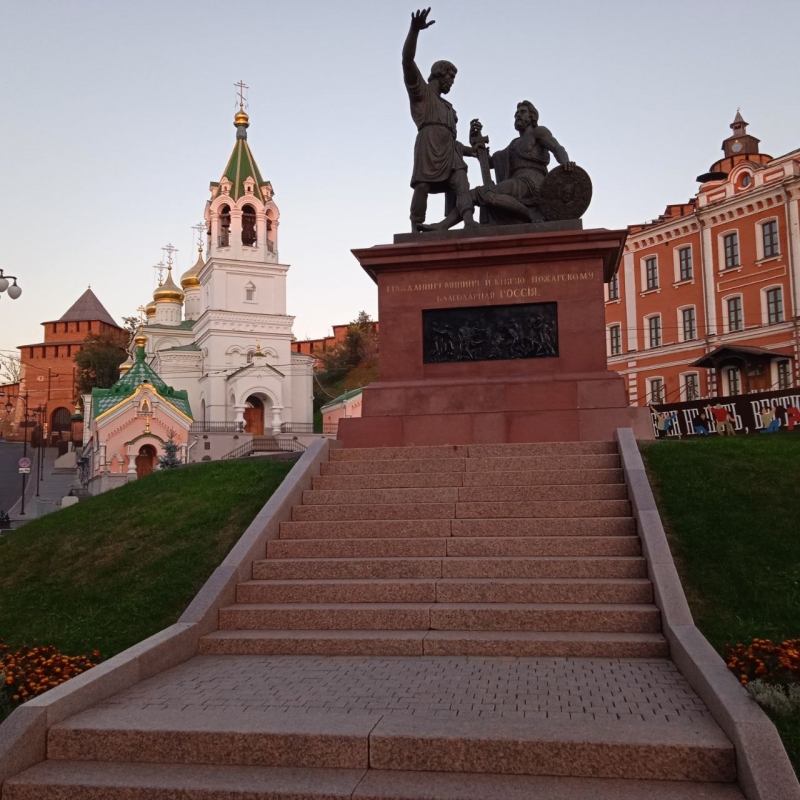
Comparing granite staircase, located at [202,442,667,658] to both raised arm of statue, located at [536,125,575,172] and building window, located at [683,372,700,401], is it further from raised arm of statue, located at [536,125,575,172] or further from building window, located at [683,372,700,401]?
building window, located at [683,372,700,401]

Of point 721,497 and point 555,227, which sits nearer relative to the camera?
point 721,497

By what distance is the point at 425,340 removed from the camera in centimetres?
1362

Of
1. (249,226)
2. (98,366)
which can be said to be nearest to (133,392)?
(249,226)

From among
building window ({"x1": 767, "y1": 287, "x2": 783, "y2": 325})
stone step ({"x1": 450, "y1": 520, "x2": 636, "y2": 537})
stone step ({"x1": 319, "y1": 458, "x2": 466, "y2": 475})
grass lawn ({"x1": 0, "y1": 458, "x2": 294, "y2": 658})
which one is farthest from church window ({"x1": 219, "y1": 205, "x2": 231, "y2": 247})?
stone step ({"x1": 450, "y1": 520, "x2": 636, "y2": 537})

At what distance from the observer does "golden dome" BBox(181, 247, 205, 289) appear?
267ft

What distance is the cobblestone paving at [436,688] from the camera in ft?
18.2

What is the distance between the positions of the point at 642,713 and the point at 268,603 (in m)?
3.96

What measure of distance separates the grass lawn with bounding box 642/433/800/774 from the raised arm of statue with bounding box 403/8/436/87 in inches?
286

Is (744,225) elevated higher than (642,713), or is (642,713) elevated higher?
(744,225)

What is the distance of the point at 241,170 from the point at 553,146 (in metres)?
58.7

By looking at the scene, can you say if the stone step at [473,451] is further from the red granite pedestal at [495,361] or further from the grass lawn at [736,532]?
the red granite pedestal at [495,361]

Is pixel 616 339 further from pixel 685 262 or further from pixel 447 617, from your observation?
pixel 447 617

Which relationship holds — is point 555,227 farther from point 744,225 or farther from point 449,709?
point 744,225

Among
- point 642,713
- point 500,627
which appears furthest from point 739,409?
point 642,713
